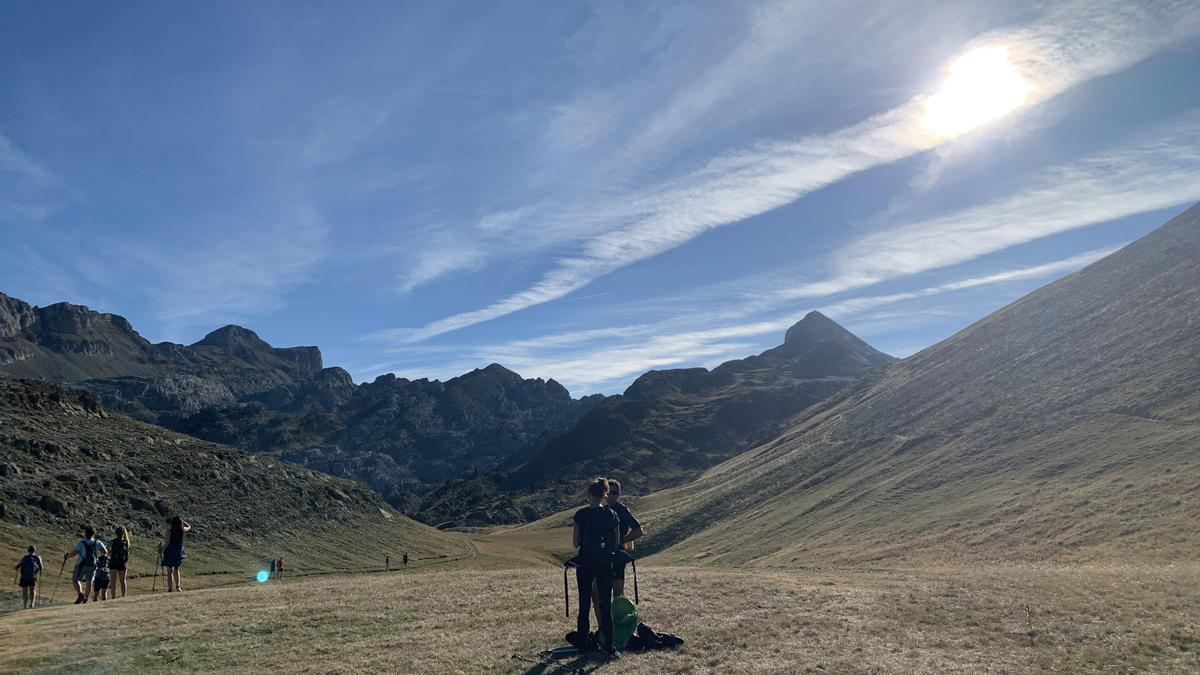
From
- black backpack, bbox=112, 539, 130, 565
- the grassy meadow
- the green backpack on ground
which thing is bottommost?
the grassy meadow

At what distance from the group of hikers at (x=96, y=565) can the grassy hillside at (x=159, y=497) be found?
41.0 meters

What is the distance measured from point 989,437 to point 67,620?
88.7m

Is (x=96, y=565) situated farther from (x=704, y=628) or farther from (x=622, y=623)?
(x=704, y=628)

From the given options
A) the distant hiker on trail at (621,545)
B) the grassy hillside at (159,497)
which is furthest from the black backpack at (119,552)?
the grassy hillside at (159,497)

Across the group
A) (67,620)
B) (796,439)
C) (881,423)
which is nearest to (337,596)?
(67,620)

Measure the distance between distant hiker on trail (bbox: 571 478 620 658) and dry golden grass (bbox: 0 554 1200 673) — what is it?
2.62 feet

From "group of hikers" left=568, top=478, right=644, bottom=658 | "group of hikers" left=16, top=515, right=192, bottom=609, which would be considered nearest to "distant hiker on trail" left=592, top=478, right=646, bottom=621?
"group of hikers" left=568, top=478, right=644, bottom=658

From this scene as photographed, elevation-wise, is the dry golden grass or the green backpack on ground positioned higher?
the green backpack on ground

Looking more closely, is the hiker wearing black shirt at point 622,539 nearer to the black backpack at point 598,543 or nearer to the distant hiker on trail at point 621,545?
the distant hiker on trail at point 621,545

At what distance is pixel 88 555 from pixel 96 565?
545 millimetres

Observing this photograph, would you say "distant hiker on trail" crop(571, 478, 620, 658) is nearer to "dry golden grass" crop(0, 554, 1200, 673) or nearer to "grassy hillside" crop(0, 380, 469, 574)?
"dry golden grass" crop(0, 554, 1200, 673)

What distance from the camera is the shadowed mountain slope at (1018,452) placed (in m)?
47.0

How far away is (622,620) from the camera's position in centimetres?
1369

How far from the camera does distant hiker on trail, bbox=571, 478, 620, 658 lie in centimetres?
1353
